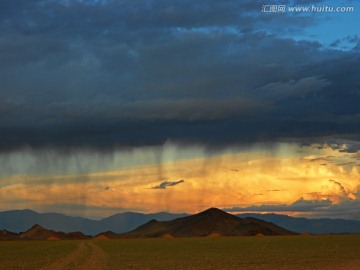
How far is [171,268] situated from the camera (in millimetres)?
41969

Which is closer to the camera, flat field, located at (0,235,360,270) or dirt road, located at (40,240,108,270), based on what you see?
dirt road, located at (40,240,108,270)

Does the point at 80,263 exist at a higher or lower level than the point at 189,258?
higher

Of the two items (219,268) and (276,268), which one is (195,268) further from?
(276,268)

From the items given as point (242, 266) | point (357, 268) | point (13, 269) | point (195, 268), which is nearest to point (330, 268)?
point (357, 268)

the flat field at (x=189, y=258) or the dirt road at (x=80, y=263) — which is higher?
the dirt road at (x=80, y=263)

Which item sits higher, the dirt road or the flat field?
the dirt road

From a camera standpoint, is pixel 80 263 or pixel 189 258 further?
pixel 189 258

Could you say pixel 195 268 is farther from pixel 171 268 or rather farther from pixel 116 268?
pixel 116 268

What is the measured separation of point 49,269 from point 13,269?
4203mm

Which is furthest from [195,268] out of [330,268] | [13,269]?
[13,269]

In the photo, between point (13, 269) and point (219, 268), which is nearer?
point (219, 268)

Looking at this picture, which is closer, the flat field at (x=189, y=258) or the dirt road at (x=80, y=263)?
the dirt road at (x=80, y=263)

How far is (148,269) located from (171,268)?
5.63 feet

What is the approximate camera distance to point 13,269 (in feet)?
146
